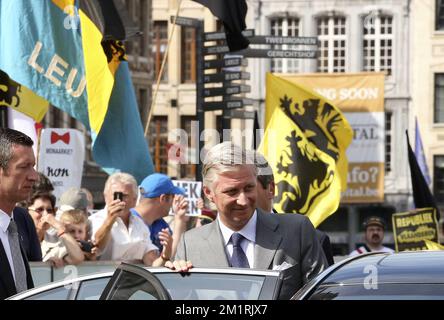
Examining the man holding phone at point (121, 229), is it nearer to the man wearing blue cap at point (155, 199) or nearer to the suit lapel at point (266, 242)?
the man wearing blue cap at point (155, 199)

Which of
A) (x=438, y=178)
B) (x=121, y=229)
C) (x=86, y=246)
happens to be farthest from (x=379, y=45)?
(x=86, y=246)

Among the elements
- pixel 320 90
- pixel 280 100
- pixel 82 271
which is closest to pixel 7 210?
pixel 82 271

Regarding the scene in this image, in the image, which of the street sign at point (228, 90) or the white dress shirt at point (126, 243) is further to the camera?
the street sign at point (228, 90)

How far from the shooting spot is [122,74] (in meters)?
13.3

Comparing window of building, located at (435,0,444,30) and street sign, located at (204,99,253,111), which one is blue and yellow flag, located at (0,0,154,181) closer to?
street sign, located at (204,99,253,111)

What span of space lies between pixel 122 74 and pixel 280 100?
145 inches

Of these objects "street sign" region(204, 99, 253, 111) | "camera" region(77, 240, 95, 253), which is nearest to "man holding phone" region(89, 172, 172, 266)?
"camera" region(77, 240, 95, 253)

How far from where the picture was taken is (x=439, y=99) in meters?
53.6

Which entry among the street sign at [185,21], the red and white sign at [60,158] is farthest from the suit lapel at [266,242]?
the street sign at [185,21]

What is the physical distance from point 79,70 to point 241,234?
24.0 ft

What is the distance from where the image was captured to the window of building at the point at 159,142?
46.7 meters

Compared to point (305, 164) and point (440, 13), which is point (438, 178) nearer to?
point (440, 13)

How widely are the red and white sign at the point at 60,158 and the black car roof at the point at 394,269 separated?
377 inches

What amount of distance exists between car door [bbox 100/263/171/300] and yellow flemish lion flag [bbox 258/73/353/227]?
8770 millimetres
